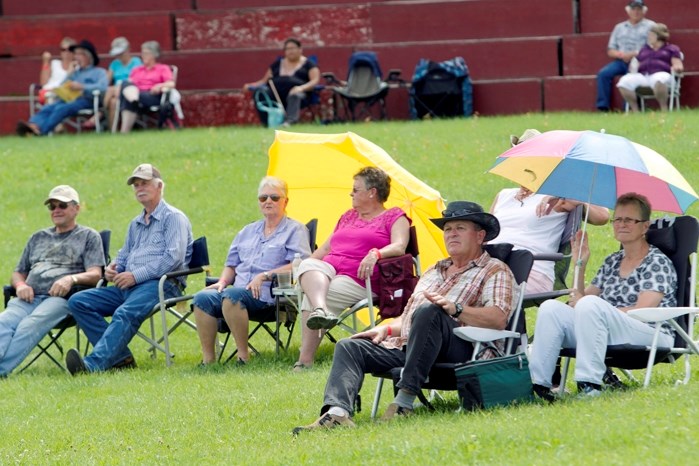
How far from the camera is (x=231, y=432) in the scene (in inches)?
282

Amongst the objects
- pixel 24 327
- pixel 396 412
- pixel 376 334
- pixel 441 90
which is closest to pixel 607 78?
pixel 441 90

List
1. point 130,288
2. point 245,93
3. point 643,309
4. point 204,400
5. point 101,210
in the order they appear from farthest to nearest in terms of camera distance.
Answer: point 245,93
point 101,210
point 130,288
point 204,400
point 643,309

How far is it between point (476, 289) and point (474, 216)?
1.24 feet

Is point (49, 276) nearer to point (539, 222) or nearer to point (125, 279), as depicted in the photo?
point (125, 279)

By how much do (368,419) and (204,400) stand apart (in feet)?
4.37

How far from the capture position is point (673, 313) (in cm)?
679

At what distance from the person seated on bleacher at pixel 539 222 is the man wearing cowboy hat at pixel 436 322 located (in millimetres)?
1159

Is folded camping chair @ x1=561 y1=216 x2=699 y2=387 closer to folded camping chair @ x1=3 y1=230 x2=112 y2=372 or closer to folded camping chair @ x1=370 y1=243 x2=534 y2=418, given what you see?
folded camping chair @ x1=370 y1=243 x2=534 y2=418

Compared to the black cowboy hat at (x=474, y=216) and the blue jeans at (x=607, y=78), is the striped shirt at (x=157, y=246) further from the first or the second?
the blue jeans at (x=607, y=78)

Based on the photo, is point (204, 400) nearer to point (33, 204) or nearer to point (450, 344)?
point (450, 344)

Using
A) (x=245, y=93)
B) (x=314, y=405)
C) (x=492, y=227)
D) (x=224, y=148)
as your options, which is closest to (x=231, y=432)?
(x=314, y=405)

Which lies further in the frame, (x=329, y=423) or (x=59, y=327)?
(x=59, y=327)

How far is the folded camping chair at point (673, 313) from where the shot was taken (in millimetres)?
6781

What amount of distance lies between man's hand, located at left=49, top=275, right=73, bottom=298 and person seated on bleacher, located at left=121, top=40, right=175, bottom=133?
9335 millimetres
